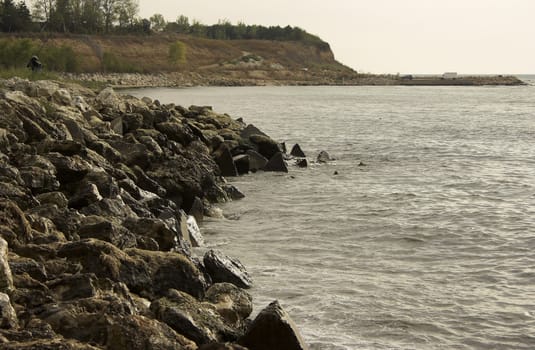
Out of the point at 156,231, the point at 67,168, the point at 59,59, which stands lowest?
the point at 156,231

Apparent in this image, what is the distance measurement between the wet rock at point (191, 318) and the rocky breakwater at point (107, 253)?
0.5 inches

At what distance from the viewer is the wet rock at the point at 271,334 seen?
608 centimetres

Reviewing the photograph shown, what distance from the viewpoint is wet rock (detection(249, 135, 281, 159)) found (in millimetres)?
22625

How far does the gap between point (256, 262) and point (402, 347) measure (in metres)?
3.59

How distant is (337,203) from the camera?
618 inches

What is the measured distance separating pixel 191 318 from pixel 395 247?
6291mm

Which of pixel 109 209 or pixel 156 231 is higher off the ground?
pixel 109 209

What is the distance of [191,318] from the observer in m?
5.96

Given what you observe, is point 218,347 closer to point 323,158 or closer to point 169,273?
point 169,273

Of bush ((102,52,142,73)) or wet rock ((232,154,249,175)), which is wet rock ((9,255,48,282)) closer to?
wet rock ((232,154,249,175))

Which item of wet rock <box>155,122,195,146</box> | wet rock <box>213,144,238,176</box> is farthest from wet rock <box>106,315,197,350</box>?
wet rock <box>213,144,238,176</box>

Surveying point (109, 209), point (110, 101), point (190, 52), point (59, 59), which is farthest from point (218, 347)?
point (190, 52)

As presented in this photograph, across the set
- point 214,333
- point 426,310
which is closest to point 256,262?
point 426,310

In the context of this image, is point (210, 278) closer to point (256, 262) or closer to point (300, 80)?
point (256, 262)
